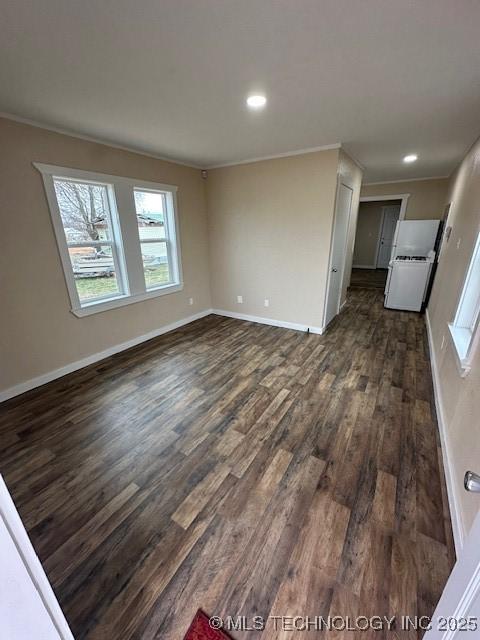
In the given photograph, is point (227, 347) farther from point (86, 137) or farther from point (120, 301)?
point (86, 137)

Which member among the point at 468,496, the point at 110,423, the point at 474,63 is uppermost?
the point at 474,63

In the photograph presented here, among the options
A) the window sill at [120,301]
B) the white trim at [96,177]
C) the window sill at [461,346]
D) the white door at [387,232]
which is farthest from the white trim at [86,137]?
the white door at [387,232]

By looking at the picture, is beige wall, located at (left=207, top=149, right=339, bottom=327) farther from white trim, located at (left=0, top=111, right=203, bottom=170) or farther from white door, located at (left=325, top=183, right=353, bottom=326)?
white trim, located at (left=0, top=111, right=203, bottom=170)

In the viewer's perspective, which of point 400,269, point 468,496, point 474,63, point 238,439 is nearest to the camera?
point 468,496

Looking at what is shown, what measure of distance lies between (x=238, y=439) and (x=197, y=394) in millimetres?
740

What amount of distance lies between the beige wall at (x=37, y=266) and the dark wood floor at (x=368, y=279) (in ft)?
19.8

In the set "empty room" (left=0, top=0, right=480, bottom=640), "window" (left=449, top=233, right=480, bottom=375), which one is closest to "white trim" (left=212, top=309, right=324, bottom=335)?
"empty room" (left=0, top=0, right=480, bottom=640)

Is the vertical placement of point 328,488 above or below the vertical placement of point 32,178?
below

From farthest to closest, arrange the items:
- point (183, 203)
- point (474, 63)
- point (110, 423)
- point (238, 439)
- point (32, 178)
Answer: point (183, 203) < point (32, 178) < point (110, 423) < point (238, 439) < point (474, 63)

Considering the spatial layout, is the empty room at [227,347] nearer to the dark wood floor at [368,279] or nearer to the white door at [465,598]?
the white door at [465,598]

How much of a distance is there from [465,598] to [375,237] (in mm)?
10191

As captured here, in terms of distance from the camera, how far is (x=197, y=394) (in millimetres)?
2666

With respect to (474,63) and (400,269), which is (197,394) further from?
(400,269)

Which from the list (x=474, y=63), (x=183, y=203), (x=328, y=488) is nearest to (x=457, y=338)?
(x=328, y=488)
